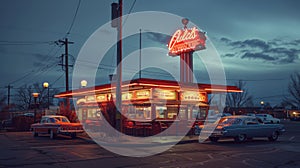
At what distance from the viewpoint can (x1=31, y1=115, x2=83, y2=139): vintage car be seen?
22.7 metres

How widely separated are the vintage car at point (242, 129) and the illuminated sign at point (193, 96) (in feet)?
27.6

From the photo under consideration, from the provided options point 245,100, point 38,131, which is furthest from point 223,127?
point 245,100

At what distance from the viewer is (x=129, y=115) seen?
2952 cm

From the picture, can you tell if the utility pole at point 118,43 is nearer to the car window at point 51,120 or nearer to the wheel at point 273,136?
the car window at point 51,120

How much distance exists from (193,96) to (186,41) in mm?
7729

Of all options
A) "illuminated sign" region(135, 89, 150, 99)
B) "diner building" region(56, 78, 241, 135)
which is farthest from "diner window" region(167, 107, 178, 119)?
"illuminated sign" region(135, 89, 150, 99)

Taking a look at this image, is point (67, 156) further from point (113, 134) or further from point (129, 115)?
point (129, 115)

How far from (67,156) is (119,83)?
734cm

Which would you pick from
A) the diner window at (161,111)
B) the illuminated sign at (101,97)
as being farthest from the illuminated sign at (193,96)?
the illuminated sign at (101,97)

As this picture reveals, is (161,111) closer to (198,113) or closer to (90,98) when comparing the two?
(198,113)

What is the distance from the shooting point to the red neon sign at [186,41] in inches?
1344

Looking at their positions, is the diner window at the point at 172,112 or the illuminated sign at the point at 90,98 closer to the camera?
the diner window at the point at 172,112

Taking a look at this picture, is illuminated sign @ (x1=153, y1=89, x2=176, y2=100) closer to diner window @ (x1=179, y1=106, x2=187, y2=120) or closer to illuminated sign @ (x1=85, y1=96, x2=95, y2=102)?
diner window @ (x1=179, y1=106, x2=187, y2=120)

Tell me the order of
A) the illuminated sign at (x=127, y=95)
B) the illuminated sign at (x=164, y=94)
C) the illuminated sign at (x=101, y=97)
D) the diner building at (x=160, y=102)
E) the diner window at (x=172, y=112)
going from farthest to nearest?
1. the illuminated sign at (x=101, y=97)
2. the illuminated sign at (x=127, y=95)
3. the diner window at (x=172, y=112)
4. the illuminated sign at (x=164, y=94)
5. the diner building at (x=160, y=102)
